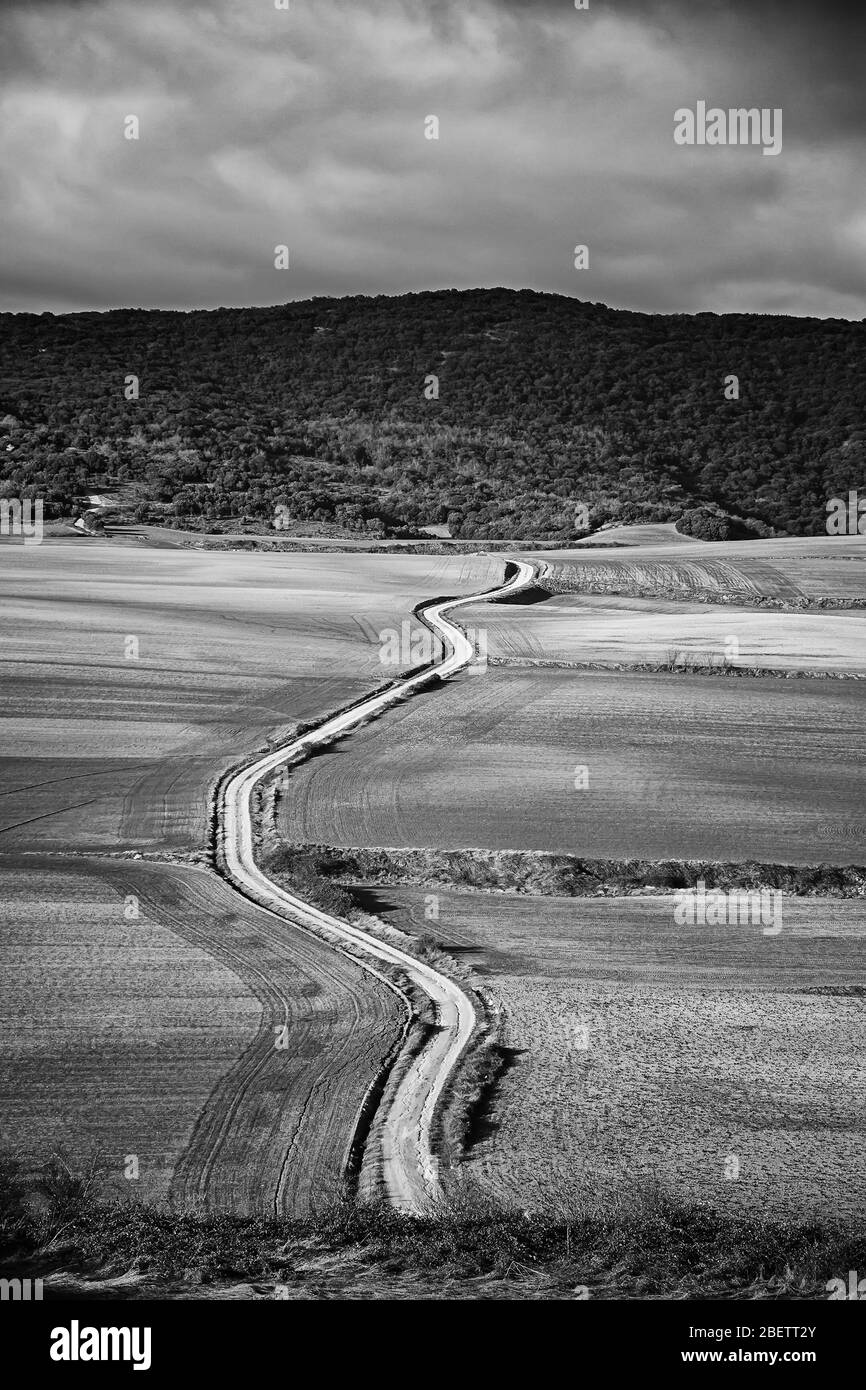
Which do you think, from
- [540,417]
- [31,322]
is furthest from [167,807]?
[31,322]

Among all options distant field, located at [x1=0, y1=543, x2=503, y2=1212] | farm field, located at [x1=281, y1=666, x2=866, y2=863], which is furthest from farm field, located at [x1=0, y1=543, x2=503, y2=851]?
farm field, located at [x1=281, y1=666, x2=866, y2=863]

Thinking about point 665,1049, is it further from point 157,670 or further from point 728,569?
point 728,569

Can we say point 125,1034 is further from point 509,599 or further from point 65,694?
point 509,599

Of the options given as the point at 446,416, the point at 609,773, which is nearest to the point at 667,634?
the point at 609,773

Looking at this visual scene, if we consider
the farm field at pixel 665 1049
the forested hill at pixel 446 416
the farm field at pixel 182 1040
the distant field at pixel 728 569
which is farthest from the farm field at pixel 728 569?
the farm field at pixel 182 1040

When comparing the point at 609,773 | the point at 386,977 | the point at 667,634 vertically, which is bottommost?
the point at 386,977

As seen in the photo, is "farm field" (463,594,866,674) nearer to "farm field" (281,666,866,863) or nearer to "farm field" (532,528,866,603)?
"farm field" (281,666,866,863)

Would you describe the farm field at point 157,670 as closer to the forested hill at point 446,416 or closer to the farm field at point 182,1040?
the farm field at point 182,1040
